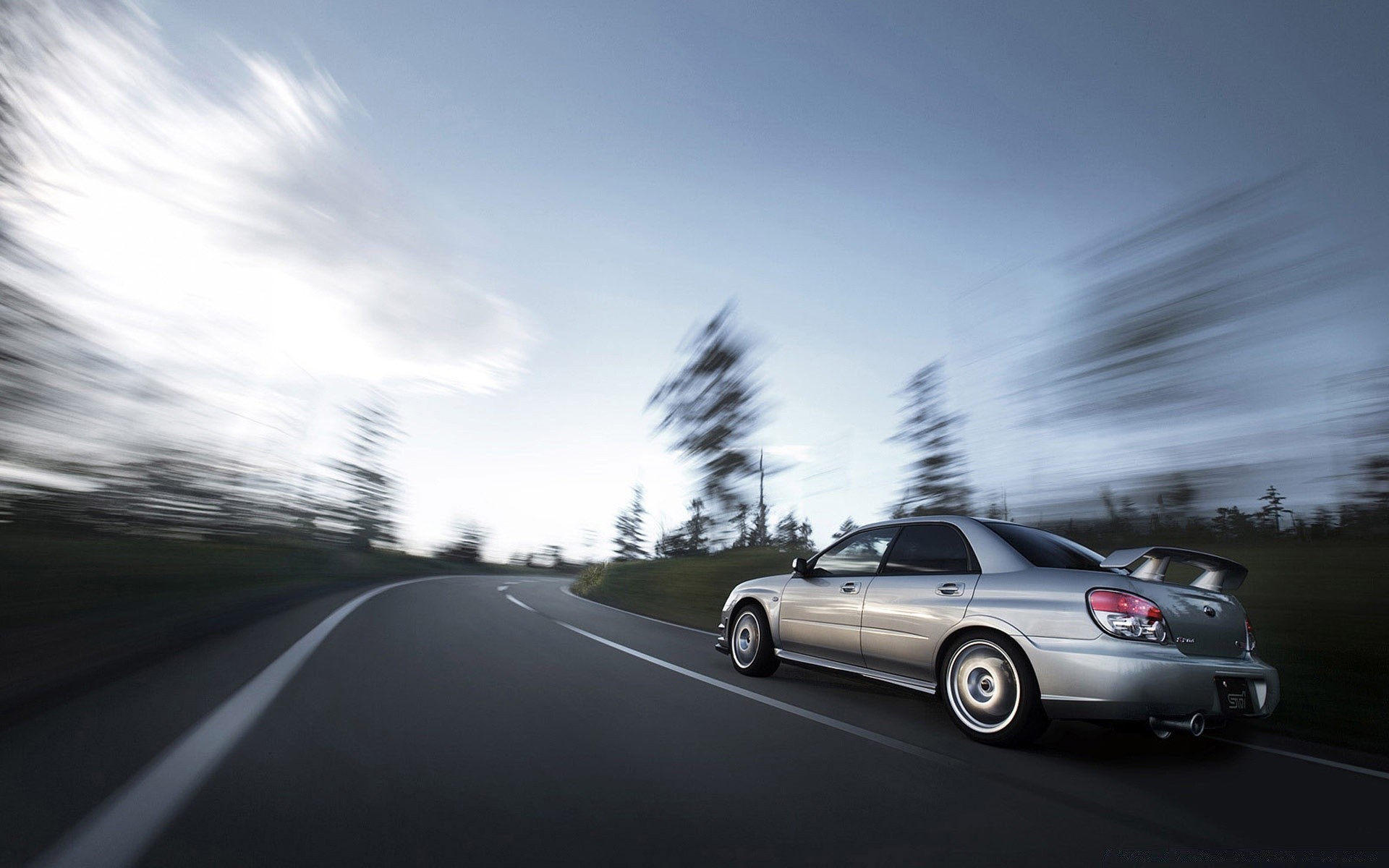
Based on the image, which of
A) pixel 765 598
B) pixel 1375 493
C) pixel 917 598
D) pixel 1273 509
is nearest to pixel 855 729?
pixel 917 598

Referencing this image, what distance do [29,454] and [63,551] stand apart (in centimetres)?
107

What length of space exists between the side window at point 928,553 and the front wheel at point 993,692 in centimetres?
59

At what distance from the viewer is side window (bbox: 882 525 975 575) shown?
18.1 ft

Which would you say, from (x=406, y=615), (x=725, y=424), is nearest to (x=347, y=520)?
(x=725, y=424)

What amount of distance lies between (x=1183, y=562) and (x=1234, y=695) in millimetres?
861

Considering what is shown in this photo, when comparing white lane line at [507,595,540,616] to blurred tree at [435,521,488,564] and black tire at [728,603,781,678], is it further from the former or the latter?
blurred tree at [435,521,488,564]

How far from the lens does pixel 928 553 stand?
19.1 feet

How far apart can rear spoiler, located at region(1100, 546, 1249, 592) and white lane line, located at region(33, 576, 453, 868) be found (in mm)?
5148

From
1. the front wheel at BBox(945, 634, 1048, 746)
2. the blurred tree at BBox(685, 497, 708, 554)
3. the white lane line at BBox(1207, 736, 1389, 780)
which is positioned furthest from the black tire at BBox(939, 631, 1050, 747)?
the blurred tree at BBox(685, 497, 708, 554)

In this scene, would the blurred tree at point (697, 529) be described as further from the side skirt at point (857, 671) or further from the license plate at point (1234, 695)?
the license plate at point (1234, 695)

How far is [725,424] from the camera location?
24.6m

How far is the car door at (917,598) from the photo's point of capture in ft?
17.5

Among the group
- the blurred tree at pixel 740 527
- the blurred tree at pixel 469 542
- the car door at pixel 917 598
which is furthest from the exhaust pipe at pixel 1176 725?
the blurred tree at pixel 469 542

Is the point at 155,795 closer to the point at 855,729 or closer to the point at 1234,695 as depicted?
the point at 855,729
